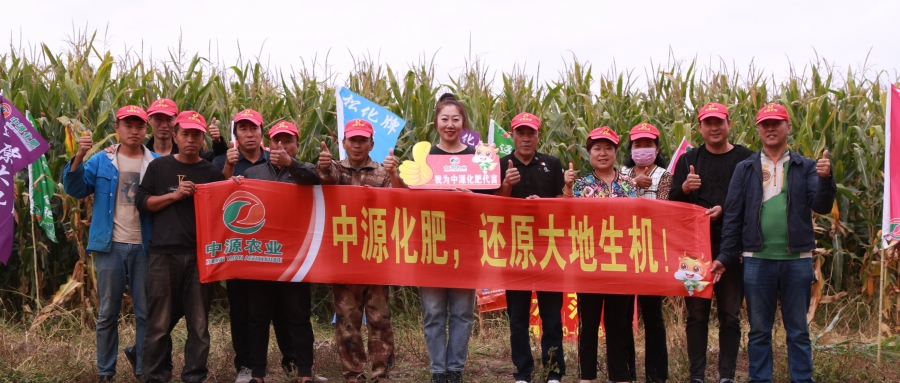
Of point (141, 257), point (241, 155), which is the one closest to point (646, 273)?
point (241, 155)

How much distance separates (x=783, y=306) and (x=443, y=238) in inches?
93.7

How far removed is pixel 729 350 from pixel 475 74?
4877mm

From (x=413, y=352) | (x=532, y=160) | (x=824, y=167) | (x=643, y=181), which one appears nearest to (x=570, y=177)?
(x=532, y=160)

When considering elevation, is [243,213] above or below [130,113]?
below

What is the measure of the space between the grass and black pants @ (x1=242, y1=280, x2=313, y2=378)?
1.37 feet

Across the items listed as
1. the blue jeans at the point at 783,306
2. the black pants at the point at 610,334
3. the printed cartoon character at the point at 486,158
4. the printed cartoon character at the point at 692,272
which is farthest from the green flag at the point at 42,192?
the blue jeans at the point at 783,306

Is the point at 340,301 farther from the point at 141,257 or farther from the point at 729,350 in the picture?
the point at 729,350

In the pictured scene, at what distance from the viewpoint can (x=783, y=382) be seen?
19.0 ft

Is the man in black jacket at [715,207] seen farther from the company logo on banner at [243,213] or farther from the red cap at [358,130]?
the company logo on banner at [243,213]

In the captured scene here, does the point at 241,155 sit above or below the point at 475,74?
below

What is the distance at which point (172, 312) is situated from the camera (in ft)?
18.8

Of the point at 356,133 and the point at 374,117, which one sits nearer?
the point at 356,133

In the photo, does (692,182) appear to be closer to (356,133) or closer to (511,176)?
(511,176)

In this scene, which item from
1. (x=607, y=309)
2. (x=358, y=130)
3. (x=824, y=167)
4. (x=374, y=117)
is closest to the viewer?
(x=824, y=167)
